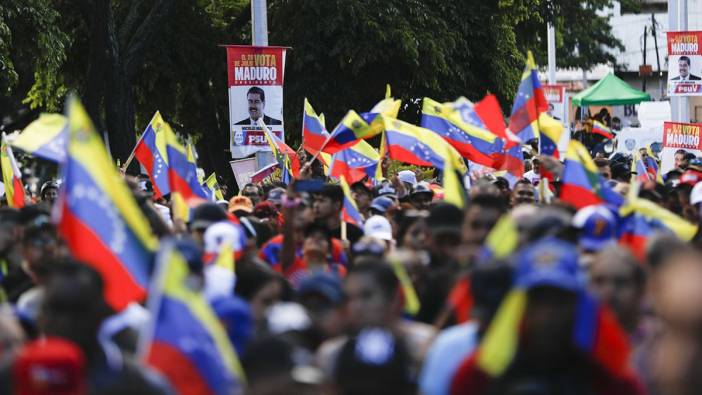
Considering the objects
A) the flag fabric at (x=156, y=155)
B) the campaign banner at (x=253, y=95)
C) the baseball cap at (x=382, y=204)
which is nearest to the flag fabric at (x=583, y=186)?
the baseball cap at (x=382, y=204)

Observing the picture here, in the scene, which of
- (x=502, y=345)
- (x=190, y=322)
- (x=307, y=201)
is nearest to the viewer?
(x=502, y=345)

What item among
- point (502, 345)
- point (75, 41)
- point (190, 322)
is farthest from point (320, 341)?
point (75, 41)

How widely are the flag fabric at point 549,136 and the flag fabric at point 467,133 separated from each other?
1.37 m

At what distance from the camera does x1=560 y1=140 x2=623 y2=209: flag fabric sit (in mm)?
10031

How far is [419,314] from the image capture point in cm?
742

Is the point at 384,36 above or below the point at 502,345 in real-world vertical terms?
above

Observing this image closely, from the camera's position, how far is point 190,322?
5543 millimetres

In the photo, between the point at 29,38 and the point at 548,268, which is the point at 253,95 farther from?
the point at 548,268

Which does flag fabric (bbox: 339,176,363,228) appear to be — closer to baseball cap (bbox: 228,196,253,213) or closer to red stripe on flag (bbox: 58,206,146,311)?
baseball cap (bbox: 228,196,253,213)

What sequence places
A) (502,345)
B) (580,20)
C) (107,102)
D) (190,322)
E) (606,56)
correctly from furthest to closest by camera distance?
1. (606,56)
2. (580,20)
3. (107,102)
4. (190,322)
5. (502,345)

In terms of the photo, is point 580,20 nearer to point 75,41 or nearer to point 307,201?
point 75,41

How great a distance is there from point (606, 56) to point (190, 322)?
200 feet

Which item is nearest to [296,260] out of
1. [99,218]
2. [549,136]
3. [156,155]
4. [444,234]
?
[444,234]

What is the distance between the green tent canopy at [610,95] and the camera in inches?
1609
